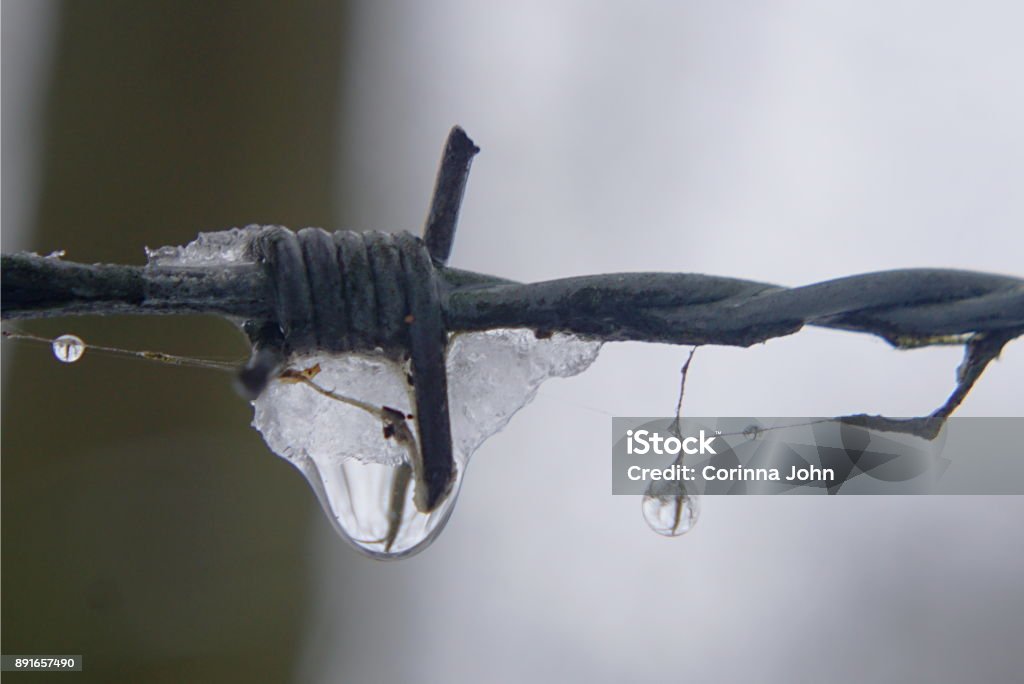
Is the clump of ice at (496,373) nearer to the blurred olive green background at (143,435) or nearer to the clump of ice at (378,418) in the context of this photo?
the clump of ice at (378,418)

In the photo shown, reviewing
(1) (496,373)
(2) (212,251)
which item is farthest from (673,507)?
(2) (212,251)

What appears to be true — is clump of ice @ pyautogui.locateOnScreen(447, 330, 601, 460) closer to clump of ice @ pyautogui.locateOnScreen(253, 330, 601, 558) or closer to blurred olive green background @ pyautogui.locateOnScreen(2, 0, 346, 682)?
clump of ice @ pyautogui.locateOnScreen(253, 330, 601, 558)

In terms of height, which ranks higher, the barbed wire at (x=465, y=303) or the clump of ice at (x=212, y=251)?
the clump of ice at (x=212, y=251)

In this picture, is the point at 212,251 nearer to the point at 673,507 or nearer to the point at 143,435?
the point at 673,507

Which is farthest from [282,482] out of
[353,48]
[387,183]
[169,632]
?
[353,48]

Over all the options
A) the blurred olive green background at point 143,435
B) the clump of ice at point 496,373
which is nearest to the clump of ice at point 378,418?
the clump of ice at point 496,373

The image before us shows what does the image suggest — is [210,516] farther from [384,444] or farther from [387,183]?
[384,444]
